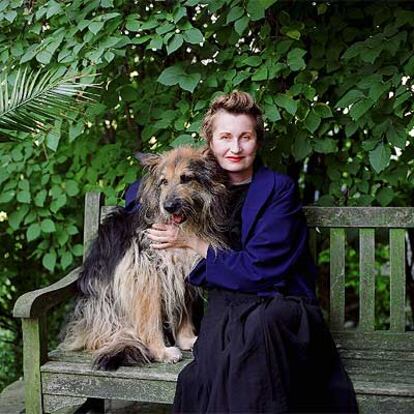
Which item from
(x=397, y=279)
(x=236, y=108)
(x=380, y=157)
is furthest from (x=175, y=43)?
(x=397, y=279)

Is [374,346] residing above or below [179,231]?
below

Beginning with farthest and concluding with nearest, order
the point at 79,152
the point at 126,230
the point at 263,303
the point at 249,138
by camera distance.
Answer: the point at 79,152, the point at 126,230, the point at 249,138, the point at 263,303

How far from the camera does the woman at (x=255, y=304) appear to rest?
281 centimetres

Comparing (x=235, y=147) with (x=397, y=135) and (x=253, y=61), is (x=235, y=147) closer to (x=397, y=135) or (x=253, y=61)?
(x=253, y=61)

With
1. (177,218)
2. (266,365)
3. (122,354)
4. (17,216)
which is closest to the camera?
(266,365)

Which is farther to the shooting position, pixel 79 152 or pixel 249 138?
pixel 79 152

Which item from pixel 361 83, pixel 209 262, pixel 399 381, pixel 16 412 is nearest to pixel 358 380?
pixel 399 381

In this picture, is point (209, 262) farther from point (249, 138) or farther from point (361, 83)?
point (361, 83)

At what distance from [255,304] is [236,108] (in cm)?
83

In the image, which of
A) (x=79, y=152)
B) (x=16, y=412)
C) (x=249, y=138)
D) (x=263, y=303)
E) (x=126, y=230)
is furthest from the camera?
(x=79, y=152)

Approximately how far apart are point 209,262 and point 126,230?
53 cm

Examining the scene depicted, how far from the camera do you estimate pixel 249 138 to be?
10.7 feet

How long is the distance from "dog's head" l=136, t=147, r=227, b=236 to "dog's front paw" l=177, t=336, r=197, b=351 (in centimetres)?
62

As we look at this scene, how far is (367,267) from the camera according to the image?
12.1ft
